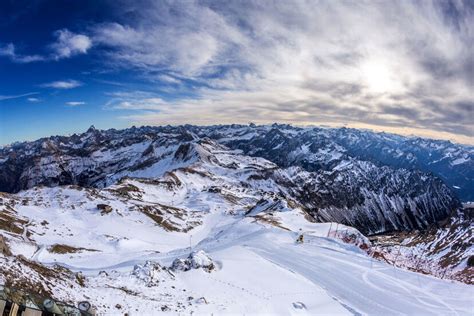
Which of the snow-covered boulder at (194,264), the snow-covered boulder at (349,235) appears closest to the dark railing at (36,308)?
the snow-covered boulder at (194,264)

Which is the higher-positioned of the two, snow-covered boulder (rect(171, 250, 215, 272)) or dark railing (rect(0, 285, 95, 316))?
dark railing (rect(0, 285, 95, 316))

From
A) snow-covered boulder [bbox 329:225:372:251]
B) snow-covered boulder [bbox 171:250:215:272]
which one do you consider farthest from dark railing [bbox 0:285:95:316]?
snow-covered boulder [bbox 329:225:372:251]

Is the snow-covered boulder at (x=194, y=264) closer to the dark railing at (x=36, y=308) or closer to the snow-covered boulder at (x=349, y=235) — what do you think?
the dark railing at (x=36, y=308)

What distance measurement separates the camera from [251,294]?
1078 inches

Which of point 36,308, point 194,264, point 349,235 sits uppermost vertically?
point 36,308

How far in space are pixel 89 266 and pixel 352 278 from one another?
36223 millimetres

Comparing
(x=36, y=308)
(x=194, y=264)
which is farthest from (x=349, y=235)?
(x=36, y=308)

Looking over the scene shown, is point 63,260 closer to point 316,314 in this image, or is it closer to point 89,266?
point 89,266

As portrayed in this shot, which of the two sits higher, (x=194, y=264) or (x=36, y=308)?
(x=36, y=308)

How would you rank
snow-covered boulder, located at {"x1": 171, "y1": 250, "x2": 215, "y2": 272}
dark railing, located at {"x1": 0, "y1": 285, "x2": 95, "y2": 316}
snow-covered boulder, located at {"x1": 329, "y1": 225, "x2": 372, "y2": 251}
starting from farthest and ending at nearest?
snow-covered boulder, located at {"x1": 329, "y1": 225, "x2": 372, "y2": 251} < snow-covered boulder, located at {"x1": 171, "y1": 250, "x2": 215, "y2": 272} < dark railing, located at {"x1": 0, "y1": 285, "x2": 95, "y2": 316}

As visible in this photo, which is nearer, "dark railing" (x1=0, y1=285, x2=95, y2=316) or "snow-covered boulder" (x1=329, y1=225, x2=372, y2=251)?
"dark railing" (x1=0, y1=285, x2=95, y2=316)

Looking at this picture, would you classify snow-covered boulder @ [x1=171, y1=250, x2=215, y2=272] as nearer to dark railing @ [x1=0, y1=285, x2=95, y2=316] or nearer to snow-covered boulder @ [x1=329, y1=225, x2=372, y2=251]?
dark railing @ [x1=0, y1=285, x2=95, y2=316]

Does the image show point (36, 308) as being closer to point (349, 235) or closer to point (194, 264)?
point (194, 264)

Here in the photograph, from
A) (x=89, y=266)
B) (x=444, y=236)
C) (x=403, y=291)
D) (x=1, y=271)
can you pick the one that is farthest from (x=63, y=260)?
(x=444, y=236)
